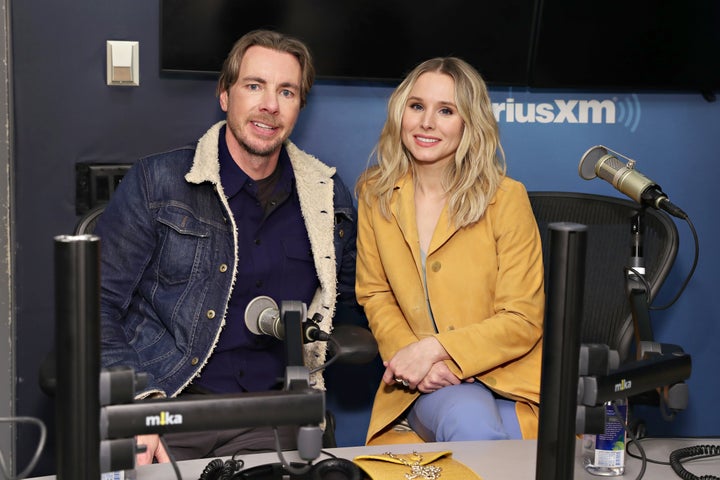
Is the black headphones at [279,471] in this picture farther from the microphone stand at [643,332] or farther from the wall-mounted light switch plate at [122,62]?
the wall-mounted light switch plate at [122,62]

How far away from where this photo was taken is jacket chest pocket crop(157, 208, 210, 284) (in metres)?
2.38

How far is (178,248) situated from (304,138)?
0.74 m

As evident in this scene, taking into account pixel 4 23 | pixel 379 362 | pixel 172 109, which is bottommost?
pixel 379 362

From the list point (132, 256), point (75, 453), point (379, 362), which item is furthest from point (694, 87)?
point (75, 453)

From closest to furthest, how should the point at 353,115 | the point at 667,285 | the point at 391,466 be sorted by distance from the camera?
the point at 391,466 → the point at 353,115 → the point at 667,285

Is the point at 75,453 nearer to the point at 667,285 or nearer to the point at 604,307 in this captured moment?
the point at 604,307

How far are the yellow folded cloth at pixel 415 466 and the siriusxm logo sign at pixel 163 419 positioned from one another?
53cm

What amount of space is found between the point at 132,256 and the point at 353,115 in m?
0.98

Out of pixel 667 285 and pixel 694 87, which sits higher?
pixel 694 87

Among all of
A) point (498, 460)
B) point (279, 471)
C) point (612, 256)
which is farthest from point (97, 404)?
point (612, 256)

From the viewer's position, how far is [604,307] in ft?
8.34

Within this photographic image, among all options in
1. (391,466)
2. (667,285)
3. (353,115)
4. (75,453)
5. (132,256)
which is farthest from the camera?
(667,285)

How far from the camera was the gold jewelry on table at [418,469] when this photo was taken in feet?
4.99

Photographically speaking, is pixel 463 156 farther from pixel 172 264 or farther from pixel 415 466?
pixel 415 466
